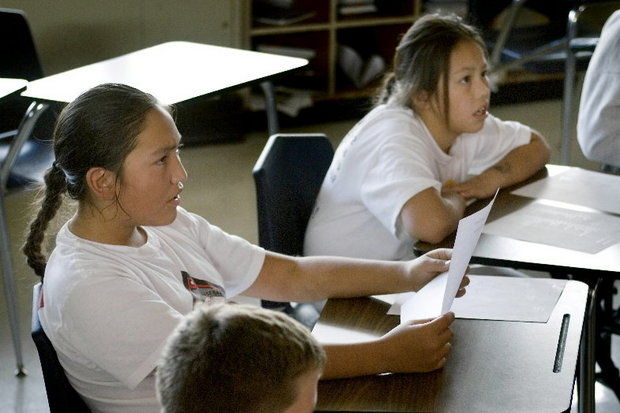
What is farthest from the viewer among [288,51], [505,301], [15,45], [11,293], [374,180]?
[288,51]

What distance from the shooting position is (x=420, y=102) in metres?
2.35

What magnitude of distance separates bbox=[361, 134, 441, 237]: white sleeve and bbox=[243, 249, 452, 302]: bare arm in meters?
0.29

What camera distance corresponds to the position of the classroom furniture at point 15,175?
8.64 feet

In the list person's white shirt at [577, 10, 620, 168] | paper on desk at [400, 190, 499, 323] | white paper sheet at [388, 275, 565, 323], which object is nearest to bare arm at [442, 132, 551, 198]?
person's white shirt at [577, 10, 620, 168]

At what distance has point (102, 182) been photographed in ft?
5.04

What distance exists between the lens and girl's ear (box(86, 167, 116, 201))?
60.2 inches

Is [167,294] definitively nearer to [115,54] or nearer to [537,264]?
[537,264]

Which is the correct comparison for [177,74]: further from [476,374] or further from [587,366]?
[476,374]

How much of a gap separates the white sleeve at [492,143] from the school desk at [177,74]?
63 centimetres

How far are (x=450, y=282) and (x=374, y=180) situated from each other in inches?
27.9

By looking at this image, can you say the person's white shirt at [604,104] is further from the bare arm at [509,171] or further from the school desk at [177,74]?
the school desk at [177,74]

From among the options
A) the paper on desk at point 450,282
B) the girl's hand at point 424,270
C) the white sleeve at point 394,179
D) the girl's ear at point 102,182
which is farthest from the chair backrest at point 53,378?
the white sleeve at point 394,179

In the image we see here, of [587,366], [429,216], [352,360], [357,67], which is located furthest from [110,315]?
[357,67]

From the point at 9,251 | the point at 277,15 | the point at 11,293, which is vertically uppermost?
the point at 277,15
